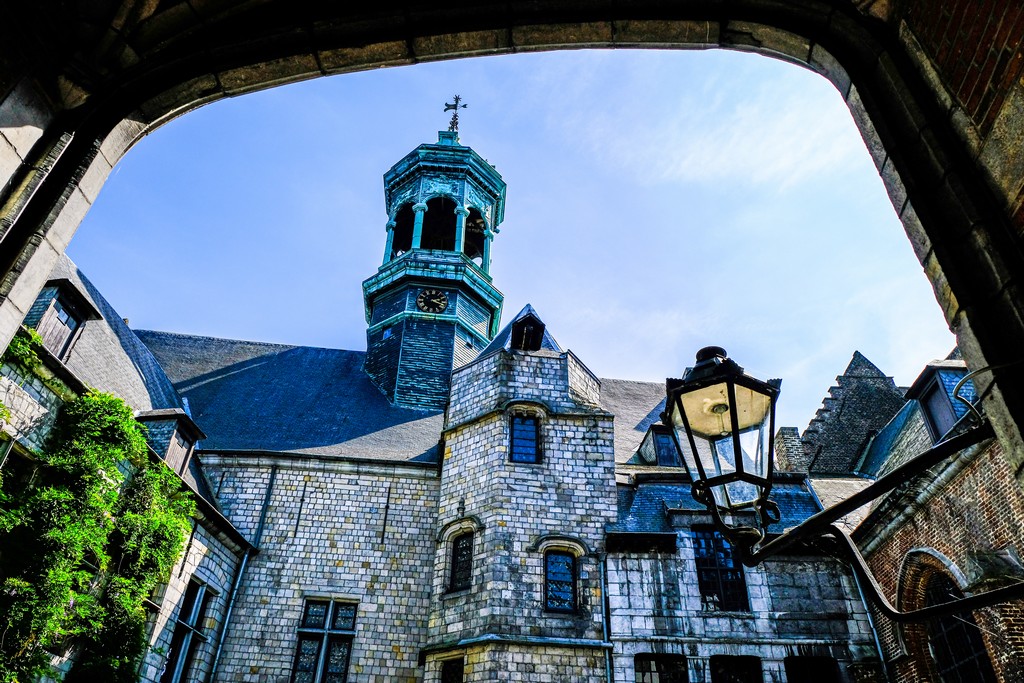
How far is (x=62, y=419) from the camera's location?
867cm

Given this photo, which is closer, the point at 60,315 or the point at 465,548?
the point at 60,315

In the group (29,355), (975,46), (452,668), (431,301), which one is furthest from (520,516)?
(975,46)

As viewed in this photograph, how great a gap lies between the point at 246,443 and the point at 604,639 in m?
7.81

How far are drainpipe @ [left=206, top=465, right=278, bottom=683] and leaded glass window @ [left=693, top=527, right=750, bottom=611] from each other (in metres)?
7.55

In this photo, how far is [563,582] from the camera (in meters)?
11.3

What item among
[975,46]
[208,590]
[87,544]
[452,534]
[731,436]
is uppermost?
[452,534]

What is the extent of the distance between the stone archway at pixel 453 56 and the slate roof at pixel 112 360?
8063 millimetres

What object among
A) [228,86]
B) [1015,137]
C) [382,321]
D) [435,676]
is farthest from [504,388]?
[1015,137]

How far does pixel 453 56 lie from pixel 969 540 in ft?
29.3

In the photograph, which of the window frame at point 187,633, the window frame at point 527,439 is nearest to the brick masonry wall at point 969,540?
the window frame at point 527,439

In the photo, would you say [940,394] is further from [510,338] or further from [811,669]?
[510,338]

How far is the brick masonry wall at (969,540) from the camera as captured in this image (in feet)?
27.0

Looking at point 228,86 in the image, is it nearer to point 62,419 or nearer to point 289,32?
point 289,32

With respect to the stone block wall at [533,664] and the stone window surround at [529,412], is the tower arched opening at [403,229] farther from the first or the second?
the stone block wall at [533,664]
